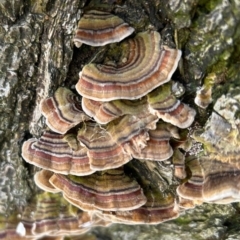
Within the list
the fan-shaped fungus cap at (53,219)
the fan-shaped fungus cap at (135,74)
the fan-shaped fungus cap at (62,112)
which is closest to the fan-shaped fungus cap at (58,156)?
the fan-shaped fungus cap at (62,112)

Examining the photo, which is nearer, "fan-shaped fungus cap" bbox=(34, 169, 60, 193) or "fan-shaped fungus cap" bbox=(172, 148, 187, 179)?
"fan-shaped fungus cap" bbox=(172, 148, 187, 179)

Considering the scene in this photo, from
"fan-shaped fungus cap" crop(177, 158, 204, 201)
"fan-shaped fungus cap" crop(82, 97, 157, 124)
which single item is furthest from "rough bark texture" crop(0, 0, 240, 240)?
"fan-shaped fungus cap" crop(82, 97, 157, 124)

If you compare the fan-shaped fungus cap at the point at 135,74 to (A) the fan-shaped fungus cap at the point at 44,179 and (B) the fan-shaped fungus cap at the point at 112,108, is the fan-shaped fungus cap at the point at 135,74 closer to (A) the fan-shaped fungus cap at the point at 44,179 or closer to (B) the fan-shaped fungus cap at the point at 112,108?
(B) the fan-shaped fungus cap at the point at 112,108

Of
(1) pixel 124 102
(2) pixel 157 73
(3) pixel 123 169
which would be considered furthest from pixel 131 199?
(2) pixel 157 73

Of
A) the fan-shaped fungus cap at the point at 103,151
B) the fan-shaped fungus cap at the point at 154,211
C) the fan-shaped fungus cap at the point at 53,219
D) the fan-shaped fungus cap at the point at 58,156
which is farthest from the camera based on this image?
the fan-shaped fungus cap at the point at 53,219

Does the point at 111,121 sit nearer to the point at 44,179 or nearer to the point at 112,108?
the point at 112,108

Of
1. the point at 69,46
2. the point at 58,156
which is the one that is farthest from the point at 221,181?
the point at 69,46

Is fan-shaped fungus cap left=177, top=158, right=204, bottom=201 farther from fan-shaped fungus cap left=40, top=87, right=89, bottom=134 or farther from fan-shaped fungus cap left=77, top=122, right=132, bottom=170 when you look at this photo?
fan-shaped fungus cap left=40, top=87, right=89, bottom=134
